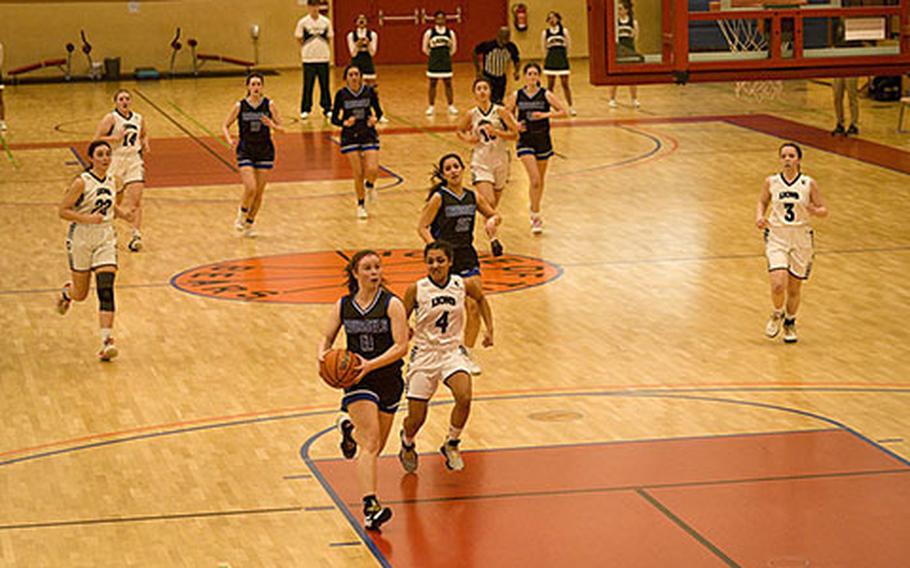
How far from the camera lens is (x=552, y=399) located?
12.9 meters

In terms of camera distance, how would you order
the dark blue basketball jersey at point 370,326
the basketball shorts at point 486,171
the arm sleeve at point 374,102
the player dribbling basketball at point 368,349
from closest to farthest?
the player dribbling basketball at point 368,349 < the dark blue basketball jersey at point 370,326 < the basketball shorts at point 486,171 < the arm sleeve at point 374,102

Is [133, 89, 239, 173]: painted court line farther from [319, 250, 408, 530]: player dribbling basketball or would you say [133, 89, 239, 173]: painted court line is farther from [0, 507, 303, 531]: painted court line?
[319, 250, 408, 530]: player dribbling basketball

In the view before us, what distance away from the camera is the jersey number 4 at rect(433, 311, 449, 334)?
10.8m

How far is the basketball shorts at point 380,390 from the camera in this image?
1007 centimetres

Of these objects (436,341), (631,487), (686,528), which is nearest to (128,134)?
(436,341)

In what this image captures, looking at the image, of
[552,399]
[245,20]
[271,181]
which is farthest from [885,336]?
[245,20]

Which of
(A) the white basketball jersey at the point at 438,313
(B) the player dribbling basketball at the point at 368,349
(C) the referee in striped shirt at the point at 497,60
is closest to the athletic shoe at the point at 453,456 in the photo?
(A) the white basketball jersey at the point at 438,313

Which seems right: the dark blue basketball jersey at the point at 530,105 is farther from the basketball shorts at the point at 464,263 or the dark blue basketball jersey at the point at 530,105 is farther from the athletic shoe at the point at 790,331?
the basketball shorts at the point at 464,263

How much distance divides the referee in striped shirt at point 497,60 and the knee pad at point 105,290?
1393 centimetres

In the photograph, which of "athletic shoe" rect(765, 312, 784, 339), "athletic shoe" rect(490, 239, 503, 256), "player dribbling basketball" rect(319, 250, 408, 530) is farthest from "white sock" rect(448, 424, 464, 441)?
"athletic shoe" rect(490, 239, 503, 256)

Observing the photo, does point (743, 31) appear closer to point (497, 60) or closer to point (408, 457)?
point (408, 457)

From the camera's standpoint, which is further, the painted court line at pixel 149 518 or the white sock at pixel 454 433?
the white sock at pixel 454 433

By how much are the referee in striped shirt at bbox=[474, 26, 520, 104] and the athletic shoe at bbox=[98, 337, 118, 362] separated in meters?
14.0

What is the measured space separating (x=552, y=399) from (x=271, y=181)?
40.3 ft
